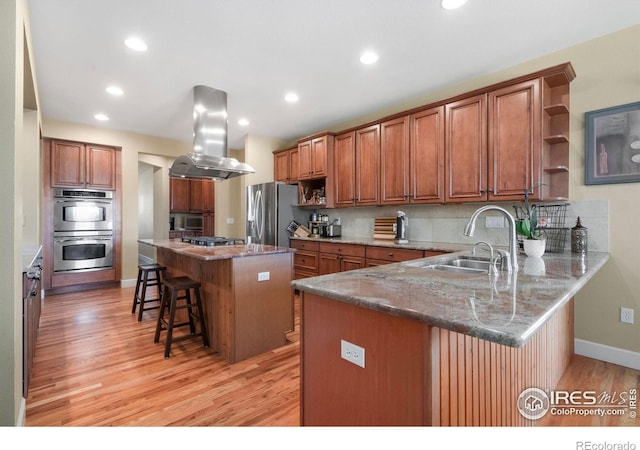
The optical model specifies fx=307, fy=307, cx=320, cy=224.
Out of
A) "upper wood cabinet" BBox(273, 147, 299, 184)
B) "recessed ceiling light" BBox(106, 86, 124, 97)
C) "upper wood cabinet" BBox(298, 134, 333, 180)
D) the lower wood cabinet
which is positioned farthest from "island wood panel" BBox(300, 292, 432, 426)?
"upper wood cabinet" BBox(273, 147, 299, 184)

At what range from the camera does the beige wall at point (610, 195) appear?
2400mm

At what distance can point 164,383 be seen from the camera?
2146mm

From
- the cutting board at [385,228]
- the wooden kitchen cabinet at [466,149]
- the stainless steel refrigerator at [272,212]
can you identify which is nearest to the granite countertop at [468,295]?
the wooden kitchen cabinet at [466,149]

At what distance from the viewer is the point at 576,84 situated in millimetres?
2656

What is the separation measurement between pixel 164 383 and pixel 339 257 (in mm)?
2384

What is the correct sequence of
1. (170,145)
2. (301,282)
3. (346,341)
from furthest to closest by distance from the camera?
(170,145)
(301,282)
(346,341)

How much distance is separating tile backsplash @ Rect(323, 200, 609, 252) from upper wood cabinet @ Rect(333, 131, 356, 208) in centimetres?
37

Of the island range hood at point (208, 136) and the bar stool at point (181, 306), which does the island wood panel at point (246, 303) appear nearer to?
the bar stool at point (181, 306)

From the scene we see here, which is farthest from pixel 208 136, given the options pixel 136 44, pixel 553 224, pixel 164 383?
pixel 553 224

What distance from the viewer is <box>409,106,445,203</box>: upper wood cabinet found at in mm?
3305

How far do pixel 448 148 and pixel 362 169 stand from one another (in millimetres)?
1199

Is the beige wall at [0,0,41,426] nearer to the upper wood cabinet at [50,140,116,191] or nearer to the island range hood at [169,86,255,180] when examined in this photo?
the island range hood at [169,86,255,180]

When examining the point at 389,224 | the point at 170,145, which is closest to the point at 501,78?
the point at 389,224

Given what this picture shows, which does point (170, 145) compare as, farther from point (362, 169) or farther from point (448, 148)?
point (448, 148)
